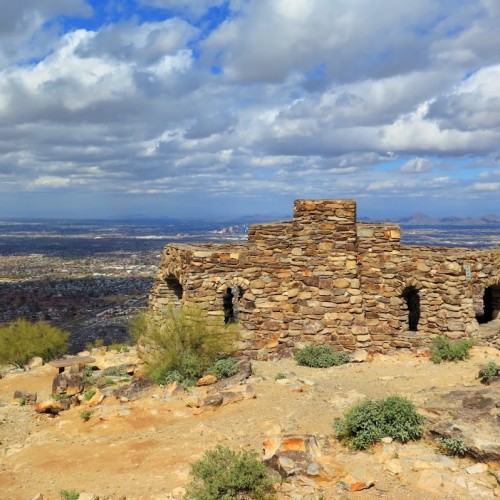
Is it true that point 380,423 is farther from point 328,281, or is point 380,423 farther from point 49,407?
point 49,407

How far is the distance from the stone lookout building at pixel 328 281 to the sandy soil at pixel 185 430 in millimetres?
1036

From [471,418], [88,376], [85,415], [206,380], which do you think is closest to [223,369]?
[206,380]

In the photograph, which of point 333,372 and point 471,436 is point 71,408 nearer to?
point 333,372

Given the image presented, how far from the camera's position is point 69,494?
7.18 meters

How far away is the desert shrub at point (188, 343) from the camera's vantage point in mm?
12633

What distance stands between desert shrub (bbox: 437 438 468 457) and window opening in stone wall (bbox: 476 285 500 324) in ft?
30.3

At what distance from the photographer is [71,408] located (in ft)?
39.3

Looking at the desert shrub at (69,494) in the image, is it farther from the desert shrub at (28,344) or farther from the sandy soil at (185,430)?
the desert shrub at (28,344)

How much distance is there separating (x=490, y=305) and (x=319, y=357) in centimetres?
647

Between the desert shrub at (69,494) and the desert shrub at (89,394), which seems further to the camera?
the desert shrub at (89,394)

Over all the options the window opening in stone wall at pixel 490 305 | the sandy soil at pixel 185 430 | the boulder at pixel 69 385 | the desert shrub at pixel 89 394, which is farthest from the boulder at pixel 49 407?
the window opening in stone wall at pixel 490 305

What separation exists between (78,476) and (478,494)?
613 centimetres

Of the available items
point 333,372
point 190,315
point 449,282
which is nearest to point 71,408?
point 190,315

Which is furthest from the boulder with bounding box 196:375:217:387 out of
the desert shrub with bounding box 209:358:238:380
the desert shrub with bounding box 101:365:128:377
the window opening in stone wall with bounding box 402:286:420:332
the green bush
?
the window opening in stone wall with bounding box 402:286:420:332
